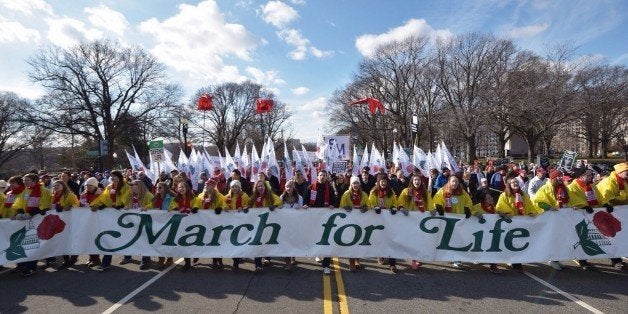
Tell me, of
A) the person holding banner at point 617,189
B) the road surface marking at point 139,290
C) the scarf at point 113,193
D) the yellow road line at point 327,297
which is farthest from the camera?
the scarf at point 113,193

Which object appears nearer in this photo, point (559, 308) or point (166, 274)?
point (559, 308)

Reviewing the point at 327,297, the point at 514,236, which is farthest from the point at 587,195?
the point at 327,297

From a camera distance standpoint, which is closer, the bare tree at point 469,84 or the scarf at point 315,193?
the scarf at point 315,193

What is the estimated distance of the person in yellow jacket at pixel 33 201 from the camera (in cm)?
696

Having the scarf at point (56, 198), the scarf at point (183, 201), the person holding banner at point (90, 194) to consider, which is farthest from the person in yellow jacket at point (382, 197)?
the scarf at point (56, 198)

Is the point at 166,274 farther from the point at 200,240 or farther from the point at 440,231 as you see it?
the point at 440,231

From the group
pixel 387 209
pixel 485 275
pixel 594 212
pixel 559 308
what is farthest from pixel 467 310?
pixel 594 212

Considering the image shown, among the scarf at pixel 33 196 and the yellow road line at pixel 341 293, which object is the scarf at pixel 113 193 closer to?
the scarf at pixel 33 196

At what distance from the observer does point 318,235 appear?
22.7 ft

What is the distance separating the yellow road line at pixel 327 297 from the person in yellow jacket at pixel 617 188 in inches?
201

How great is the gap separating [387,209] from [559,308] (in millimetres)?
2901

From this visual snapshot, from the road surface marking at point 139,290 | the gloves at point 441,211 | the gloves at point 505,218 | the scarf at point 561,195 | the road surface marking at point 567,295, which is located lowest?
the road surface marking at point 139,290

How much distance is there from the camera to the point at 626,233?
6.55 meters

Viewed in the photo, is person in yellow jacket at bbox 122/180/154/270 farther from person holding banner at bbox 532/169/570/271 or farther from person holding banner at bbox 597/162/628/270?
person holding banner at bbox 597/162/628/270
